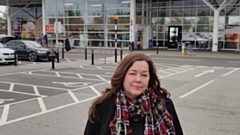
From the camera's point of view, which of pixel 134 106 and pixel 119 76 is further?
pixel 119 76

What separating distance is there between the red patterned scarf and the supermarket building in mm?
29739

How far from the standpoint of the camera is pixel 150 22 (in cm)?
3762

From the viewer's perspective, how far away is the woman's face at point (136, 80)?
224cm

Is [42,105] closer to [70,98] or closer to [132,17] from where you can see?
[70,98]

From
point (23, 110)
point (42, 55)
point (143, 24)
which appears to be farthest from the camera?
point (143, 24)

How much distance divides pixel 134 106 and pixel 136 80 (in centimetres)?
20

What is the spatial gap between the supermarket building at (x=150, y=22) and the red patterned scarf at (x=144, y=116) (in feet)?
97.6

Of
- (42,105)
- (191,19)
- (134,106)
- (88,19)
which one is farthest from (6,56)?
(191,19)

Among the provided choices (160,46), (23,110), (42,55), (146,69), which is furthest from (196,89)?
(160,46)

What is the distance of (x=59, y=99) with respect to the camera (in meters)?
9.05

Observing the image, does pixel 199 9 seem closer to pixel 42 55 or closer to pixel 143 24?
pixel 143 24

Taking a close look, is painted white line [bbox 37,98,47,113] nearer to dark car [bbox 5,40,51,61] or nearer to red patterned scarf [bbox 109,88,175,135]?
red patterned scarf [bbox 109,88,175,135]

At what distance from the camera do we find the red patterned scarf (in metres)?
2.11

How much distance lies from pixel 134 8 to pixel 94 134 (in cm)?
3261
